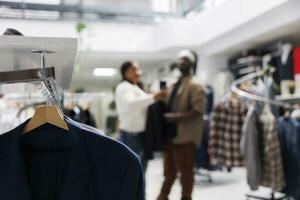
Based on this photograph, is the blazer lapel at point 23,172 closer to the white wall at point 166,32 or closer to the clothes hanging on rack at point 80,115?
the clothes hanging on rack at point 80,115

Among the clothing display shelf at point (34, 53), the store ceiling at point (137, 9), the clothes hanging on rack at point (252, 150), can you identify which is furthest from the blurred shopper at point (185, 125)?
the store ceiling at point (137, 9)

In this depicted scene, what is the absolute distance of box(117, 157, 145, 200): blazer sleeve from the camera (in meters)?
0.93

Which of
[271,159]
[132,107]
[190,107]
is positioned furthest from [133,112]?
[271,159]

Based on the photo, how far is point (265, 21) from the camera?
4.14 m

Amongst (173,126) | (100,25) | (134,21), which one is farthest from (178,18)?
(173,126)

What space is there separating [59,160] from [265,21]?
3759 millimetres

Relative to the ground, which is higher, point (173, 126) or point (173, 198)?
point (173, 126)

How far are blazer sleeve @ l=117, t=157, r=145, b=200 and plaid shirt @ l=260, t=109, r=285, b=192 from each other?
2.06m

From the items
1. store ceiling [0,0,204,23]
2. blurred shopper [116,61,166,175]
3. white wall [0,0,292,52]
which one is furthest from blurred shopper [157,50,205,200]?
store ceiling [0,0,204,23]

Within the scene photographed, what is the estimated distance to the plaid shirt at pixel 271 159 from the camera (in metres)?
2.71

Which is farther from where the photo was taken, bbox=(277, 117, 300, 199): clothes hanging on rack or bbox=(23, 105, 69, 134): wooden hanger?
bbox=(277, 117, 300, 199): clothes hanging on rack

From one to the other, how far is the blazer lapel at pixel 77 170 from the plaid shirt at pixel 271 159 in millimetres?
2156

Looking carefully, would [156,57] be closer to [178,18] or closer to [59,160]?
[178,18]

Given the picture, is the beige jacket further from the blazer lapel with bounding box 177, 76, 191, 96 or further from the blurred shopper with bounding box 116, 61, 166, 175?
the blurred shopper with bounding box 116, 61, 166, 175
